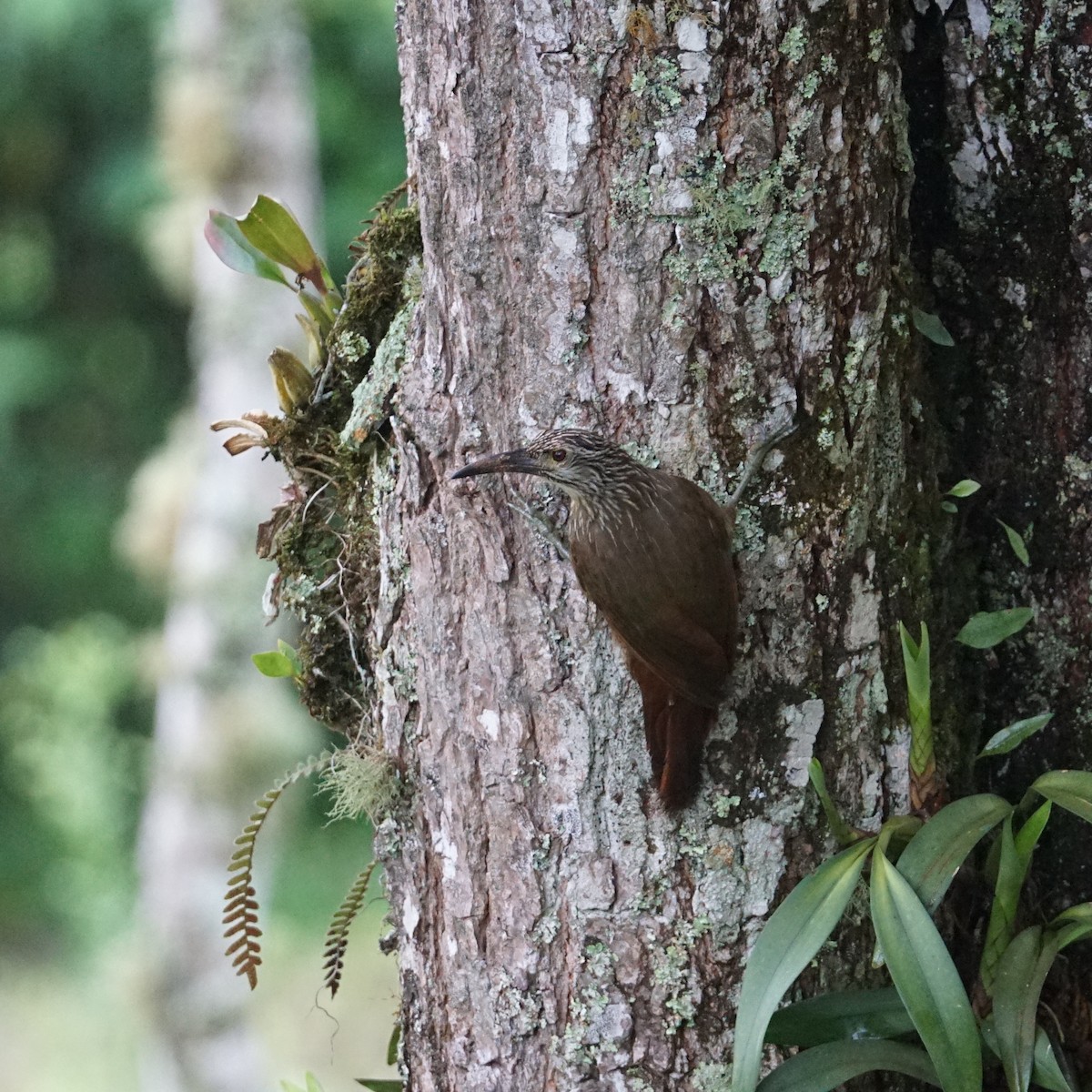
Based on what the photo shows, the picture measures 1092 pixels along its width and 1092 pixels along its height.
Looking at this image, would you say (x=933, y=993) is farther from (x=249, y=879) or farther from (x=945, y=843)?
(x=249, y=879)

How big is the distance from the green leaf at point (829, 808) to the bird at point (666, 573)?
0.13 meters

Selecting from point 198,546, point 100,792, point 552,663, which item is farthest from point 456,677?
point 100,792

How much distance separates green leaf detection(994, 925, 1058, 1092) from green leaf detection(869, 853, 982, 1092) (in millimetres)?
123

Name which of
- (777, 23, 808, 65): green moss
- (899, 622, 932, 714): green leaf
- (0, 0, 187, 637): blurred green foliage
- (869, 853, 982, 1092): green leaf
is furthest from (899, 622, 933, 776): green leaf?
(0, 0, 187, 637): blurred green foliage

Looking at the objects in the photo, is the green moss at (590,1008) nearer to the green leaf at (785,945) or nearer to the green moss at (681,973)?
the green moss at (681,973)

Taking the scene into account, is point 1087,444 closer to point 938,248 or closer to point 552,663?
point 938,248

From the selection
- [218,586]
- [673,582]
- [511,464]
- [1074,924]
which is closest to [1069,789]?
[1074,924]

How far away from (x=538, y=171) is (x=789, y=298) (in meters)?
0.32

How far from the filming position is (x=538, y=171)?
133 cm

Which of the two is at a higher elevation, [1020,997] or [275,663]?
[275,663]

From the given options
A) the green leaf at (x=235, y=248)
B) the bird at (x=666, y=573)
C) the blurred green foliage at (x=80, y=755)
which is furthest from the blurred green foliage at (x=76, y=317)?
Result: the bird at (x=666, y=573)

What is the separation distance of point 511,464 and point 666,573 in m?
0.23

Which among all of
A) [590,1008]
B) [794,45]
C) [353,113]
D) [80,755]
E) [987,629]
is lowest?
[590,1008]

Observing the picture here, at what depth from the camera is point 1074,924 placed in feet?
4.46
